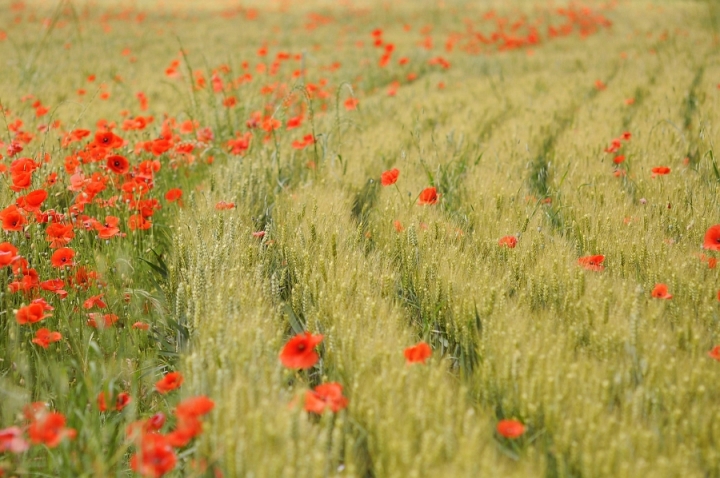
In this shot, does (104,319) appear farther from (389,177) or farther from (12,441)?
(389,177)

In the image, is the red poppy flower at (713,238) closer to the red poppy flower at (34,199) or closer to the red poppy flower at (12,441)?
the red poppy flower at (12,441)

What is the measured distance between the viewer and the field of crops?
3.21 ft

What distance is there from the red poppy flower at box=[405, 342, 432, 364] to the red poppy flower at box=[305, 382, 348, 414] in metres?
0.16

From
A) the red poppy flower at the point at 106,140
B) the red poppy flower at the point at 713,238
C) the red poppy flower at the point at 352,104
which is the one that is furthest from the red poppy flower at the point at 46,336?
the red poppy flower at the point at 352,104

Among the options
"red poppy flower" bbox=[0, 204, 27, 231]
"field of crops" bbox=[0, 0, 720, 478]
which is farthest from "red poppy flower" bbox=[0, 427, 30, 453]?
"red poppy flower" bbox=[0, 204, 27, 231]

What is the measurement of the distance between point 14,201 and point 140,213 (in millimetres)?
379

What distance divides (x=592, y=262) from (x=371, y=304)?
669mm

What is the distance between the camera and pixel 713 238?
1.55m

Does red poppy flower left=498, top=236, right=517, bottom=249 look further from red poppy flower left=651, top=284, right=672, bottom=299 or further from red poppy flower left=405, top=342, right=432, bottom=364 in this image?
red poppy flower left=405, top=342, right=432, bottom=364

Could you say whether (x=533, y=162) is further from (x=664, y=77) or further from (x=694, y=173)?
(x=664, y=77)

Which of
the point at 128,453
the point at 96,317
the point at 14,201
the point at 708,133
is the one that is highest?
the point at 708,133

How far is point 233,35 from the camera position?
27.5 feet

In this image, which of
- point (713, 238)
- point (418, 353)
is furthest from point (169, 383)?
point (713, 238)

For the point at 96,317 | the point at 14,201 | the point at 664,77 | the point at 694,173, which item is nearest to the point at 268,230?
the point at 96,317
